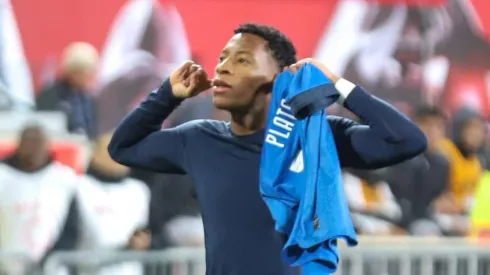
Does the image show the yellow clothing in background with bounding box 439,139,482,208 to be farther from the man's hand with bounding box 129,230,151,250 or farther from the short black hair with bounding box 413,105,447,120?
the man's hand with bounding box 129,230,151,250

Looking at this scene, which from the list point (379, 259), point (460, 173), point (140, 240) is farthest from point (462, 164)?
point (140, 240)

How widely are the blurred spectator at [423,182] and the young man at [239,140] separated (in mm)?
2245

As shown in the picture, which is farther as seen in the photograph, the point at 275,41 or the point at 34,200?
the point at 34,200

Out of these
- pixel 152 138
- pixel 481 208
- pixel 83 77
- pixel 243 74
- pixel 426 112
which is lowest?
pixel 481 208

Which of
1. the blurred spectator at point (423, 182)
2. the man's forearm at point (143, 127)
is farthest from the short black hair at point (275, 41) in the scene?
the blurred spectator at point (423, 182)

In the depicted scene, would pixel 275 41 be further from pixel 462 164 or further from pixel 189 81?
pixel 462 164

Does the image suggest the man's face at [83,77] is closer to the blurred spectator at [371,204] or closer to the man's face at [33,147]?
the man's face at [33,147]

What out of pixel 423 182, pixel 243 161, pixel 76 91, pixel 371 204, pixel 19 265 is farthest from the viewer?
pixel 423 182

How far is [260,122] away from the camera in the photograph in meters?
1.99

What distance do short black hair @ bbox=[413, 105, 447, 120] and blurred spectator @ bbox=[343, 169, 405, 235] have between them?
34 centimetres

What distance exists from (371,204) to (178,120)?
958 millimetres

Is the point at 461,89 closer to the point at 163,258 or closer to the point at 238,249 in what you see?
the point at 163,258

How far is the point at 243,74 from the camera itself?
1940mm

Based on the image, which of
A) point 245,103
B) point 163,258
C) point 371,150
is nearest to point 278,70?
point 245,103
